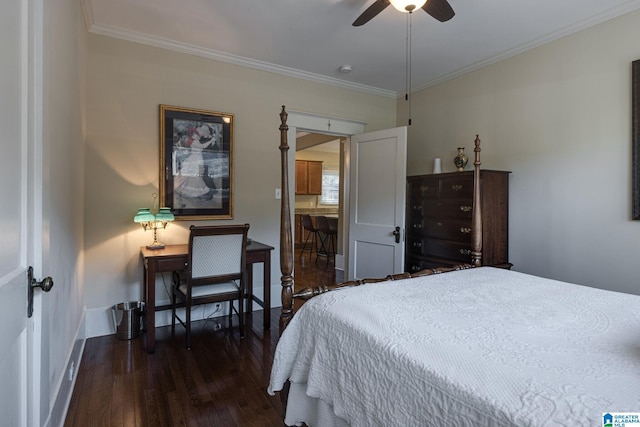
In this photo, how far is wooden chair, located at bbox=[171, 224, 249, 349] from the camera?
105 inches

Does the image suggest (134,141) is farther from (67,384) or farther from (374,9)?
(374,9)

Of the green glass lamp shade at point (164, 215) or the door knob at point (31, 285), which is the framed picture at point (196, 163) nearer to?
the green glass lamp shade at point (164, 215)

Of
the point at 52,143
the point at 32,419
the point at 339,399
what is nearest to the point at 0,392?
the point at 32,419

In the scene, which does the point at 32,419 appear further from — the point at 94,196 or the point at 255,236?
the point at 255,236

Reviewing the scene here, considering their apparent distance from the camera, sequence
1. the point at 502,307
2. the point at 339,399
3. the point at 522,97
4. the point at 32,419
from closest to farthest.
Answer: the point at 32,419
the point at 339,399
the point at 502,307
the point at 522,97

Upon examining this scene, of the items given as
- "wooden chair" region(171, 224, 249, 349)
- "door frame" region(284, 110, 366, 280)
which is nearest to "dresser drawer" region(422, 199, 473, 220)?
"door frame" region(284, 110, 366, 280)

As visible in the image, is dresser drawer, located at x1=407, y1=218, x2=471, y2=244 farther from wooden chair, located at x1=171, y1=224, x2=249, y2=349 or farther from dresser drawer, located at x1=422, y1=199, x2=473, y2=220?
wooden chair, located at x1=171, y1=224, x2=249, y2=349

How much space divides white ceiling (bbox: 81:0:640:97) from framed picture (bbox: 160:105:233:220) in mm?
655

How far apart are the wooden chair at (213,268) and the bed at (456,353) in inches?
41.4

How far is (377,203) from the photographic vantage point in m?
3.88

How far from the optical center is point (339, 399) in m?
1.23

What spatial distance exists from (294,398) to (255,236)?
2.32m

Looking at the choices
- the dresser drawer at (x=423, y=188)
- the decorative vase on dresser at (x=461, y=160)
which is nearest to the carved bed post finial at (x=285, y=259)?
the dresser drawer at (x=423, y=188)

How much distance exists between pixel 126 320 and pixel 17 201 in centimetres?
226
